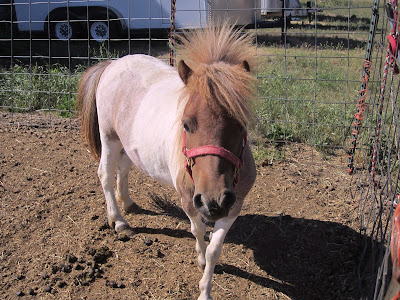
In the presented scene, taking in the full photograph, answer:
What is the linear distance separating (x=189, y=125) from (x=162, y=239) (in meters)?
1.56

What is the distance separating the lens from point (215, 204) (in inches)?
82.6

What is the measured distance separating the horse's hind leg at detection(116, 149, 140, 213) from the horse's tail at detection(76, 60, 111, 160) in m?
0.25

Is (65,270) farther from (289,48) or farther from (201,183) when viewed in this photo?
(289,48)

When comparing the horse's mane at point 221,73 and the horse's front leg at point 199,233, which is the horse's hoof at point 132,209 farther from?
the horse's mane at point 221,73

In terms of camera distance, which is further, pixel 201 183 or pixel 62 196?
pixel 62 196

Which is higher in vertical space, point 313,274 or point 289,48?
point 289,48

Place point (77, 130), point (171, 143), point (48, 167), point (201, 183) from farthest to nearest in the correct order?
point (77, 130), point (48, 167), point (171, 143), point (201, 183)

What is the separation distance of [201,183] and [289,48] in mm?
9241

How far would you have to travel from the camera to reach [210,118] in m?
2.21

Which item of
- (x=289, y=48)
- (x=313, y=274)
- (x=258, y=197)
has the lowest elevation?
(x=313, y=274)

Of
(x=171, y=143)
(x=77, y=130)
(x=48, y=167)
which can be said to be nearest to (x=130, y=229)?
(x=171, y=143)

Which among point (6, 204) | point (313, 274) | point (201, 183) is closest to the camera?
point (201, 183)

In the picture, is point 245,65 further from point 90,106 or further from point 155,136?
point 90,106

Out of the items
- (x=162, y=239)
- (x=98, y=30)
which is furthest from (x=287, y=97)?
(x=98, y=30)
